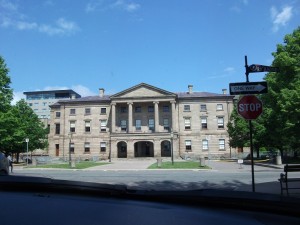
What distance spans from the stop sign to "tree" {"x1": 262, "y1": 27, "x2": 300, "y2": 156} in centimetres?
2095

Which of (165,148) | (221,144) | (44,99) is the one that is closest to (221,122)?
(221,144)

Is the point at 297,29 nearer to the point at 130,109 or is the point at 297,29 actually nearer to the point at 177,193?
the point at 177,193

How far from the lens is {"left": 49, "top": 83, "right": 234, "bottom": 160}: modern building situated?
67812mm

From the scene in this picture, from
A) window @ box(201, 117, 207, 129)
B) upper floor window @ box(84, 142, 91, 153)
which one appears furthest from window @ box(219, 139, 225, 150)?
upper floor window @ box(84, 142, 91, 153)

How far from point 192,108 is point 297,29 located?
125ft

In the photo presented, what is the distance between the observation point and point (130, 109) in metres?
68.4

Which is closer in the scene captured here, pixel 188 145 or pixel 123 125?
pixel 188 145

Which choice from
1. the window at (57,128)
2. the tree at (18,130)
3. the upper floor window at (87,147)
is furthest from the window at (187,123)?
the window at (57,128)

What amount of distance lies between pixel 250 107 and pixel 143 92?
2343 inches

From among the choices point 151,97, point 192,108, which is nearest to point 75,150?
point 151,97

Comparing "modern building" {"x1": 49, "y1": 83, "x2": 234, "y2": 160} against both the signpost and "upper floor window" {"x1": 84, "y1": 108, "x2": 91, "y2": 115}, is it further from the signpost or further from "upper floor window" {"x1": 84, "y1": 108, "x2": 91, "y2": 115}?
the signpost

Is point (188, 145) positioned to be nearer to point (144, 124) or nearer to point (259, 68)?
point (144, 124)

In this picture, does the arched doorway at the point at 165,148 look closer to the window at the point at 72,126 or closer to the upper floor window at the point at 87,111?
the upper floor window at the point at 87,111

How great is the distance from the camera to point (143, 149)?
71438 millimetres
